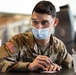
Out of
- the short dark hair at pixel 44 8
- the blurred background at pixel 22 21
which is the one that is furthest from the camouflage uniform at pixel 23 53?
the blurred background at pixel 22 21

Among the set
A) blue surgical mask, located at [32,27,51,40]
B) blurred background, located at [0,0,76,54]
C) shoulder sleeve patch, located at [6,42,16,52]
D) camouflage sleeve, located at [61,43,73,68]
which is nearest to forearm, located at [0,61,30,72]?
shoulder sleeve patch, located at [6,42,16,52]

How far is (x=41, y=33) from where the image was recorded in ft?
4.14

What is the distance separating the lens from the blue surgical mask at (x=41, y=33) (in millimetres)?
1260

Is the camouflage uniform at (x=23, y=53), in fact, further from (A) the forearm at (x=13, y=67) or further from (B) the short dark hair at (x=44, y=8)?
(B) the short dark hair at (x=44, y=8)

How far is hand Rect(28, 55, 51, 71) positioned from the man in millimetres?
20

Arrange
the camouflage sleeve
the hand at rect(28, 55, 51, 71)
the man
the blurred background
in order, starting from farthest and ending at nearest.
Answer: the blurred background, the camouflage sleeve, the man, the hand at rect(28, 55, 51, 71)

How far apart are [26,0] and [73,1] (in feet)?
3.36

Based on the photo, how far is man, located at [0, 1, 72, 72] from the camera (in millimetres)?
1191

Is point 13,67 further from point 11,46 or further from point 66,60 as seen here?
point 66,60

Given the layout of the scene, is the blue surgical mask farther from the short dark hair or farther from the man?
the short dark hair

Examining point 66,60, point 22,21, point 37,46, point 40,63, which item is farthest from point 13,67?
point 22,21

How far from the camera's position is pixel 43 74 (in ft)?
3.33

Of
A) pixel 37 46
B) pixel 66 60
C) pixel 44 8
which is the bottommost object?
pixel 66 60

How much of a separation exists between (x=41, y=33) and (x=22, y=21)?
1.57 metres
